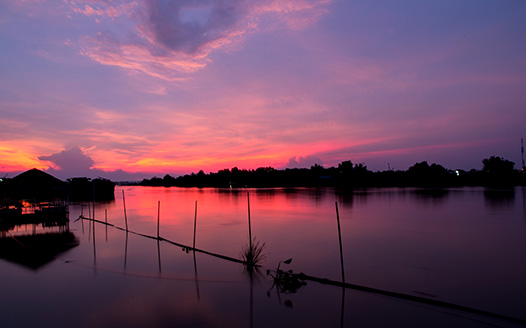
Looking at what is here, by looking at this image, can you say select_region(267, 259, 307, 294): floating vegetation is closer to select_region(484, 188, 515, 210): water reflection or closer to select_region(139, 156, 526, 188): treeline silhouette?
select_region(484, 188, 515, 210): water reflection

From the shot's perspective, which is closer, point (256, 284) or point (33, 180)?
point (256, 284)

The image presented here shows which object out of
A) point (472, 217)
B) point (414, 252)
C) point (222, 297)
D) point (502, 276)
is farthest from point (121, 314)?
point (472, 217)

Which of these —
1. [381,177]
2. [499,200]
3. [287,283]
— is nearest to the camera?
[287,283]

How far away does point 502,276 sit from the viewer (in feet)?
41.8

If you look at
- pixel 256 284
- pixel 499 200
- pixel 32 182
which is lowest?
pixel 499 200

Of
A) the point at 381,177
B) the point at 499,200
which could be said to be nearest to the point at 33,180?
the point at 499,200

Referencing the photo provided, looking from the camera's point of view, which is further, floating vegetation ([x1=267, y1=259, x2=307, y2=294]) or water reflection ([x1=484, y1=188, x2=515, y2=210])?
water reflection ([x1=484, y1=188, x2=515, y2=210])

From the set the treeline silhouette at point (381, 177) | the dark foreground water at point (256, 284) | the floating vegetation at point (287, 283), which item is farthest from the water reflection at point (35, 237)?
the treeline silhouette at point (381, 177)

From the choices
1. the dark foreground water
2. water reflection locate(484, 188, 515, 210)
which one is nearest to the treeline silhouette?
water reflection locate(484, 188, 515, 210)

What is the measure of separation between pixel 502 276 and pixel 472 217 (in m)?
21.4

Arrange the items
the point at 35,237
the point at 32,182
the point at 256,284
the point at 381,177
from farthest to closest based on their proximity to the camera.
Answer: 1. the point at 381,177
2. the point at 32,182
3. the point at 35,237
4. the point at 256,284

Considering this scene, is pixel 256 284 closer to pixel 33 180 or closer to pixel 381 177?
pixel 33 180

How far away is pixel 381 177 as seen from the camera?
11244 centimetres

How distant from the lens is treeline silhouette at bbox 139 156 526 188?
9319cm
